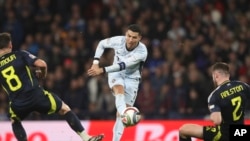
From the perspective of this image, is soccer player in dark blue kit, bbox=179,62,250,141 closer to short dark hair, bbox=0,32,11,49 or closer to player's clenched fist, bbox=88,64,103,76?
player's clenched fist, bbox=88,64,103,76

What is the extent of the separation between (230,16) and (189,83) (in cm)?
285

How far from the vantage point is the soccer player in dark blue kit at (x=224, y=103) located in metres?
9.29

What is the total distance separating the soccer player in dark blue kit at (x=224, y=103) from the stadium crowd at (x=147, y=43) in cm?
480

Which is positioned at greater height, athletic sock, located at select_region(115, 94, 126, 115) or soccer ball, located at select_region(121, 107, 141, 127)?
athletic sock, located at select_region(115, 94, 126, 115)

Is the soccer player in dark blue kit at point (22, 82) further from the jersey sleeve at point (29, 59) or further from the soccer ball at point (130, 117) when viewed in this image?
the soccer ball at point (130, 117)

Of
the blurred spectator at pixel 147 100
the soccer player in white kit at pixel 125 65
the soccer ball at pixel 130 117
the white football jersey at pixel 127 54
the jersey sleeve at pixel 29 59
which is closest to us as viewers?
the jersey sleeve at pixel 29 59

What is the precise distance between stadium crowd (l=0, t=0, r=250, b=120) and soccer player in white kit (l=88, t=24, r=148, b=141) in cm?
375

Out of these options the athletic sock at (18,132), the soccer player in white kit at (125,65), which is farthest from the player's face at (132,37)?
the athletic sock at (18,132)

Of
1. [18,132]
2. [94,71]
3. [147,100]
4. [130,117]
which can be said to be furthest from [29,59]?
[147,100]

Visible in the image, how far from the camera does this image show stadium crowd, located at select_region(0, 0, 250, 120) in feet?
49.0

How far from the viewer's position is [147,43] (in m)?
16.0

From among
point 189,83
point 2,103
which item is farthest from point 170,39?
point 2,103

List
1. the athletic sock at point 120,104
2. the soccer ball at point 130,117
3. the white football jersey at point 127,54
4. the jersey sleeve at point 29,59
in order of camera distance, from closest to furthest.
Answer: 1. the jersey sleeve at point 29,59
2. the soccer ball at point 130,117
3. the athletic sock at point 120,104
4. the white football jersey at point 127,54

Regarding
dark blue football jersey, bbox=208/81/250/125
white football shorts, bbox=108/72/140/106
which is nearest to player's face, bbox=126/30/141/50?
white football shorts, bbox=108/72/140/106
